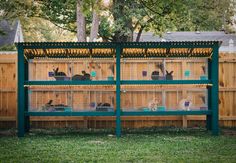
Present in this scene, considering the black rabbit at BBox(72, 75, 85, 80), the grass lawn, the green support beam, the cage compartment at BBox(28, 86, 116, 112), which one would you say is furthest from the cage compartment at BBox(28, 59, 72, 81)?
the green support beam

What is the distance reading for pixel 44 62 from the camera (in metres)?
11.7

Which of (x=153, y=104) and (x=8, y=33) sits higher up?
(x=8, y=33)

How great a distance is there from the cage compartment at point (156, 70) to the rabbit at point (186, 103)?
546 mm

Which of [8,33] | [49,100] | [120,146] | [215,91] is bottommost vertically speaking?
[120,146]

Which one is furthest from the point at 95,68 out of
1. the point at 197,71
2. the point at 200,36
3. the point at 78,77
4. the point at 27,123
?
the point at 200,36

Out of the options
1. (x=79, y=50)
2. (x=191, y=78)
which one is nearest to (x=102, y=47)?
(x=79, y=50)

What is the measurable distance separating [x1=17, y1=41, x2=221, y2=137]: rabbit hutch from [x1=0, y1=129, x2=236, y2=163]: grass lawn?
0.55 metres

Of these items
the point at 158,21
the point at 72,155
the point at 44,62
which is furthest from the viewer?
the point at 158,21

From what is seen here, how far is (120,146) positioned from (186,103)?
9.69ft

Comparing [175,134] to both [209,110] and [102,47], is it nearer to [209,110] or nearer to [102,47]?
[209,110]

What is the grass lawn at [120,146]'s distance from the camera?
7730 mm

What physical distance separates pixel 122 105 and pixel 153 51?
1659 millimetres

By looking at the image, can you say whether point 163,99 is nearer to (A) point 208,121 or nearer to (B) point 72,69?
(A) point 208,121

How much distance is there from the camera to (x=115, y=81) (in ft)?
36.3
